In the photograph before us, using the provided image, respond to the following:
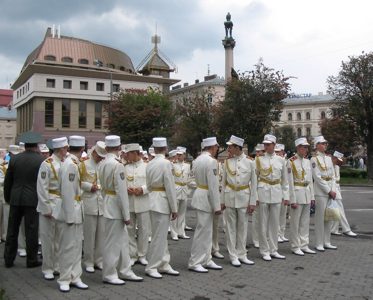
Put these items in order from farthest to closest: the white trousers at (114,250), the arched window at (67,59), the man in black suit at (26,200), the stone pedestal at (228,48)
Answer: the arched window at (67,59)
the stone pedestal at (228,48)
the man in black suit at (26,200)
the white trousers at (114,250)

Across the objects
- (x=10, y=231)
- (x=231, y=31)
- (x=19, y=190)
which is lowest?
(x=10, y=231)

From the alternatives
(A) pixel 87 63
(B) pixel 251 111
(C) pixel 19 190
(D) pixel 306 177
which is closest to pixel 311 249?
(D) pixel 306 177

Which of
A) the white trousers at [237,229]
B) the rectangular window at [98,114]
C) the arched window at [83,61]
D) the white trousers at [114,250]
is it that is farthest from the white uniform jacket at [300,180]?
the arched window at [83,61]

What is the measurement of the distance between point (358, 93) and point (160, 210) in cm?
3817

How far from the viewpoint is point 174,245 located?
36.3 ft

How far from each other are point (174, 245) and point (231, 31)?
4281 centimetres

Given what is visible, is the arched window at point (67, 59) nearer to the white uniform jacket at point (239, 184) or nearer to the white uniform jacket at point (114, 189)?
the white uniform jacket at point (239, 184)

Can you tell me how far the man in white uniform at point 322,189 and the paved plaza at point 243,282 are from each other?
0.57 metres

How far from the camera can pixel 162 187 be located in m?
8.12

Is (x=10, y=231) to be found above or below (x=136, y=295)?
above

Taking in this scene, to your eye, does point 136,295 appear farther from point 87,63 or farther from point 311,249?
point 87,63

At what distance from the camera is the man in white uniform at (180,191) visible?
12.1 m

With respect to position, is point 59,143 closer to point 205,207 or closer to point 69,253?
point 69,253

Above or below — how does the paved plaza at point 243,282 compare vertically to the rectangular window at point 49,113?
below
